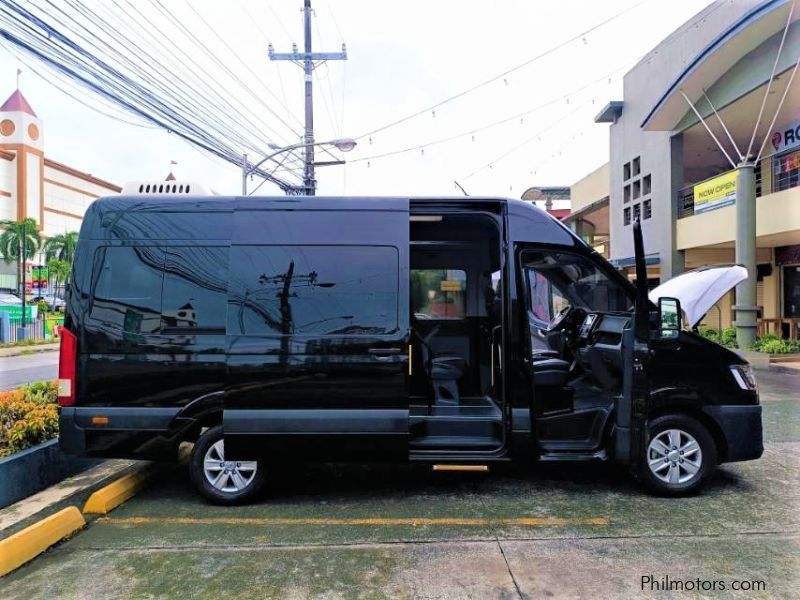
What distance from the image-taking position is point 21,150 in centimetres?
3988

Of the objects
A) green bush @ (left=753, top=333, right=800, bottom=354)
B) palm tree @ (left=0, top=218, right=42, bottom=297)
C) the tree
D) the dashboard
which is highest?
palm tree @ (left=0, top=218, right=42, bottom=297)

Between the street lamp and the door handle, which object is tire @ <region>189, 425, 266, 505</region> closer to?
the door handle

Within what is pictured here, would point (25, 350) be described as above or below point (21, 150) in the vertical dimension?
below

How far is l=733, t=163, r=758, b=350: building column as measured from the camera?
1285 cm

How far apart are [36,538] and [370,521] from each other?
2.25 metres

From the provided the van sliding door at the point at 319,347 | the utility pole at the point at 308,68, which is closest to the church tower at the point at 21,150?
the utility pole at the point at 308,68

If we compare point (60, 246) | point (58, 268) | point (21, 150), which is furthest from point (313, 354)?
point (21, 150)

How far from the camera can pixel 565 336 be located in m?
5.32

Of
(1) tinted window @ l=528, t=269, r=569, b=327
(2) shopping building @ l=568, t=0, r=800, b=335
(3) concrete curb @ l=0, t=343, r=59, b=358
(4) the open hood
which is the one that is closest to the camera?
(4) the open hood

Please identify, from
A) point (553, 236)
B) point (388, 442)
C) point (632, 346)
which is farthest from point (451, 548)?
point (553, 236)

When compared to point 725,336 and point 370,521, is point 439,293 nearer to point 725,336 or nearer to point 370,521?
point 370,521

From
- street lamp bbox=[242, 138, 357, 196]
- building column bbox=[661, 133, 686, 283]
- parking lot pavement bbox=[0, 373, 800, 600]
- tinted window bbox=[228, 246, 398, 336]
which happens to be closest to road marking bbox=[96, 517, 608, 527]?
parking lot pavement bbox=[0, 373, 800, 600]

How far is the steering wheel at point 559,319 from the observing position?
5320 millimetres

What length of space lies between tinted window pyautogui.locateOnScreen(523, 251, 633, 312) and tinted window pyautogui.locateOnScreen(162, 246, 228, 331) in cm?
247
